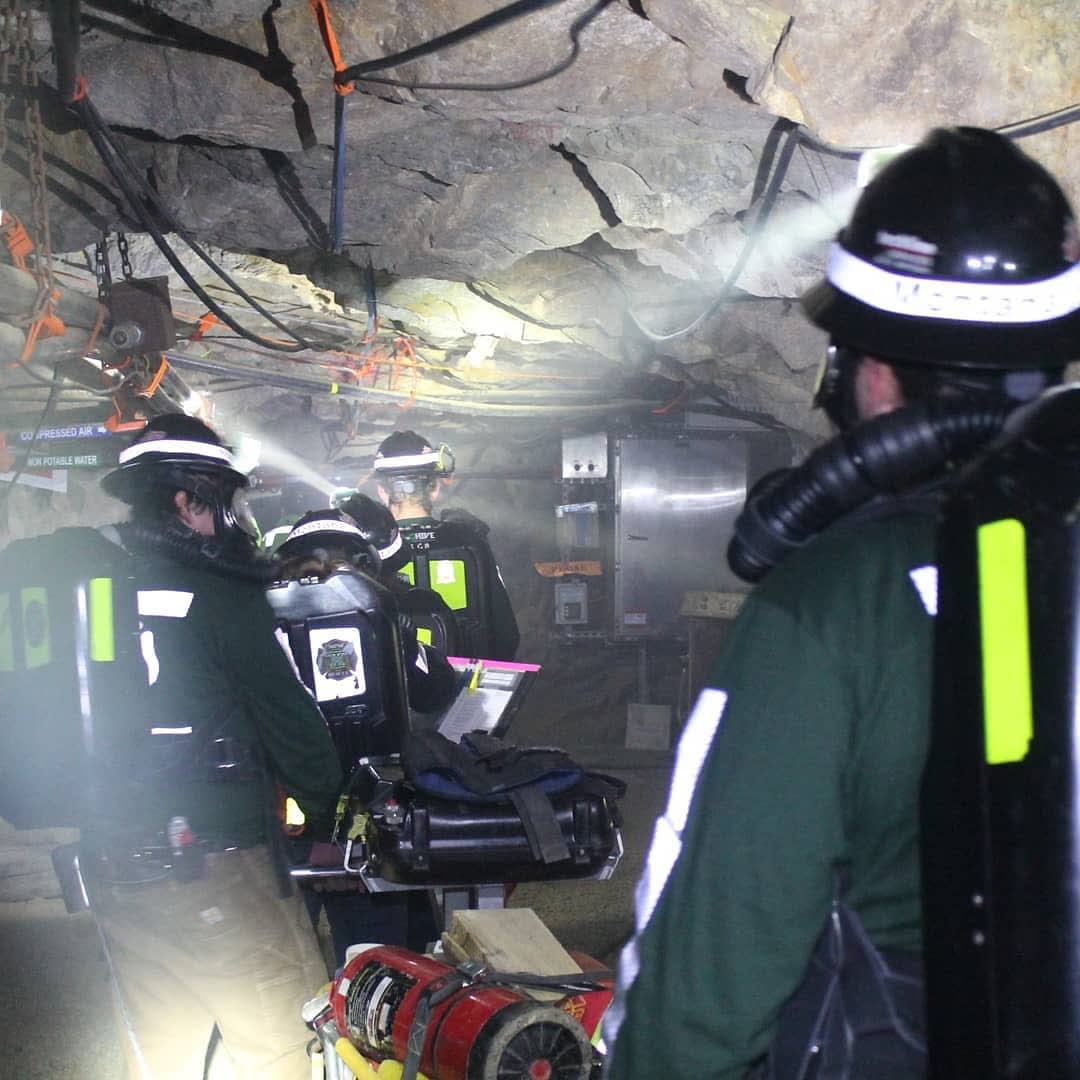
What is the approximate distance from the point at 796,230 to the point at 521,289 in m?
2.70

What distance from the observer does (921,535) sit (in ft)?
4.07

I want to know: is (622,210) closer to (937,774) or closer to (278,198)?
(278,198)

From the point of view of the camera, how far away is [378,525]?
21.8 feet

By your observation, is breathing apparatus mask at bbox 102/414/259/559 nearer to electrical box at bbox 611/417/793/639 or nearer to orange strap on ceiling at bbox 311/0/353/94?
orange strap on ceiling at bbox 311/0/353/94

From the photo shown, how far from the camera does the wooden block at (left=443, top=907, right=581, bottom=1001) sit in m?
3.17

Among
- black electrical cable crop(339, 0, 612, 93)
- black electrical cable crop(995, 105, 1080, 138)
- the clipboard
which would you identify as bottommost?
the clipboard

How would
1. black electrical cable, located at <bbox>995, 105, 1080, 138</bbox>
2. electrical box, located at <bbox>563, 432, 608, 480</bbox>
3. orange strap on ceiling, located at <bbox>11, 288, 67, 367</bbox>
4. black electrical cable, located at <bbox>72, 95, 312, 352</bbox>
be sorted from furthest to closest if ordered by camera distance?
electrical box, located at <bbox>563, 432, 608, 480</bbox>
orange strap on ceiling, located at <bbox>11, 288, 67, 367</bbox>
black electrical cable, located at <bbox>72, 95, 312, 352</bbox>
black electrical cable, located at <bbox>995, 105, 1080, 138</bbox>

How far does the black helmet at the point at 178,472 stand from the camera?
3.82m

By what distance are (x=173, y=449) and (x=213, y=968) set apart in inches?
67.0

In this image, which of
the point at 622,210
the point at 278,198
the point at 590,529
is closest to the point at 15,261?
the point at 278,198

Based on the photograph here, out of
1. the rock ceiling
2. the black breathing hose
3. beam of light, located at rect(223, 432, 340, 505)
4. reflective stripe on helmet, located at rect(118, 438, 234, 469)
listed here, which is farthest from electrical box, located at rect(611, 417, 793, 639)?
the black breathing hose

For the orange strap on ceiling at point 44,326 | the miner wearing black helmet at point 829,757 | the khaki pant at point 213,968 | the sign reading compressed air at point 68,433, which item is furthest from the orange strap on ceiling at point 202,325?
the miner wearing black helmet at point 829,757

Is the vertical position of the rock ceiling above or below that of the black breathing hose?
Result: above

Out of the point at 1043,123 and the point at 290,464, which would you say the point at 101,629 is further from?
the point at 290,464
